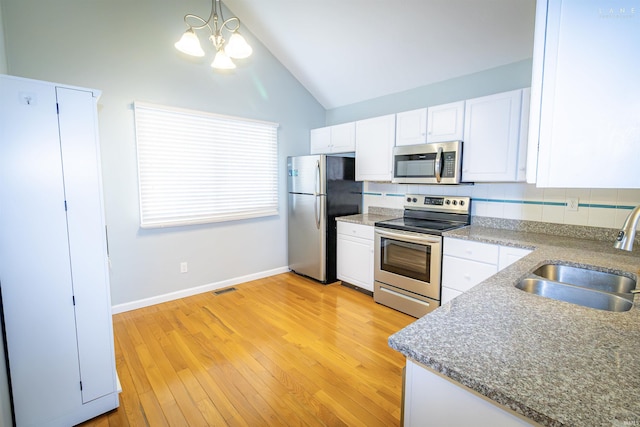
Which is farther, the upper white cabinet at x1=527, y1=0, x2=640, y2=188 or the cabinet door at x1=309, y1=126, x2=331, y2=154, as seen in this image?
the cabinet door at x1=309, y1=126, x2=331, y2=154

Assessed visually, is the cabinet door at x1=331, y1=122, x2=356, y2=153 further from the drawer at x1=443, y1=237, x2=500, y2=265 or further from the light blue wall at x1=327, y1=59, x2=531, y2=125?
the drawer at x1=443, y1=237, x2=500, y2=265

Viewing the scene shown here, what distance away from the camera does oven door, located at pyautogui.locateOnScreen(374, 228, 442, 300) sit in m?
2.76

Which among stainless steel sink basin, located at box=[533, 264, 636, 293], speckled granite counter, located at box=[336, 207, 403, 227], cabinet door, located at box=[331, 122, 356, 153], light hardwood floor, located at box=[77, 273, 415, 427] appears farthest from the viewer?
cabinet door, located at box=[331, 122, 356, 153]

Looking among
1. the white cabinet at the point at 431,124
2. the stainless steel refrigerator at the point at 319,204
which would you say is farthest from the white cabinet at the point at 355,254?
the white cabinet at the point at 431,124

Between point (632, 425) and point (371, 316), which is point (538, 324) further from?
point (371, 316)

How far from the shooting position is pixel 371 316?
2.98 meters

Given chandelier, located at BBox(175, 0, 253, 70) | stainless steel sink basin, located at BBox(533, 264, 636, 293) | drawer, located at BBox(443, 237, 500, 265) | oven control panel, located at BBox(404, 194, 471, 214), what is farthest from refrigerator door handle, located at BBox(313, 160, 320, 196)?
stainless steel sink basin, located at BBox(533, 264, 636, 293)

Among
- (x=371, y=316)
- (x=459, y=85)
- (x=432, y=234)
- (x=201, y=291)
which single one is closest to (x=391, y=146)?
(x=459, y=85)

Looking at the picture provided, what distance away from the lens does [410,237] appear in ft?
9.49

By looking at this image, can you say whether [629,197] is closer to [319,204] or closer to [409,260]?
[409,260]

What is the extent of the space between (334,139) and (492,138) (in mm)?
1971

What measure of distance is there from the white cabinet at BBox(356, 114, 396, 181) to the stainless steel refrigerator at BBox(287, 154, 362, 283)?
0.27 meters

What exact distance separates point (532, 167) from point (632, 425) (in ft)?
1.77

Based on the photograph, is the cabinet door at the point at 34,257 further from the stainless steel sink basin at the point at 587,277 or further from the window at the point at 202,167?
the stainless steel sink basin at the point at 587,277
